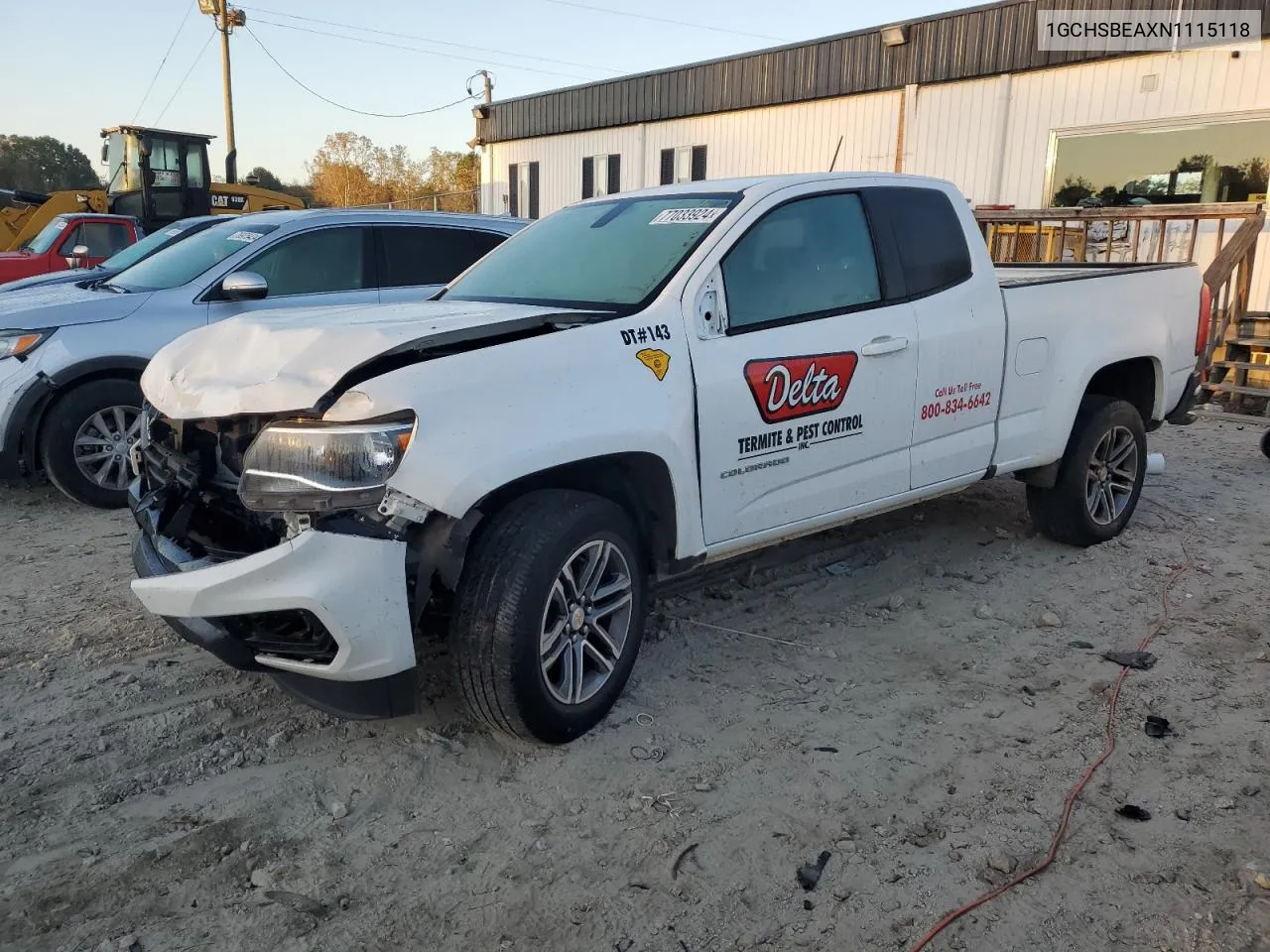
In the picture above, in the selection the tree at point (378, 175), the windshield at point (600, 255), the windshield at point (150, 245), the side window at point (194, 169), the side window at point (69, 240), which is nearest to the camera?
the windshield at point (600, 255)

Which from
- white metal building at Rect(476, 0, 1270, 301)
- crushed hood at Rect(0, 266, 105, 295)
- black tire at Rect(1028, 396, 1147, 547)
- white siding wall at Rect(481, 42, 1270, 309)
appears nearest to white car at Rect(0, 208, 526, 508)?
crushed hood at Rect(0, 266, 105, 295)

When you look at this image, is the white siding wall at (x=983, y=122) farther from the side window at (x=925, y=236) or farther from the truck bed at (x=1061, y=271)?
the side window at (x=925, y=236)

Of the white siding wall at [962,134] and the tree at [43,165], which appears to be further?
the tree at [43,165]

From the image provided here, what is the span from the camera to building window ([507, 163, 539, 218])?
2533 centimetres

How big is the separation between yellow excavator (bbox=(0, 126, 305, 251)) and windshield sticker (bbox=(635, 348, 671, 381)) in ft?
54.1

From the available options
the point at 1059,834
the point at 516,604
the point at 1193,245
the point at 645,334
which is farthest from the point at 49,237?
the point at 1059,834

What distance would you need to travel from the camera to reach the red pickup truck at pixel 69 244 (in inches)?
487

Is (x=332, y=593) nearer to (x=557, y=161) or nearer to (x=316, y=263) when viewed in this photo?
(x=316, y=263)

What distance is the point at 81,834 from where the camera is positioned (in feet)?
9.27

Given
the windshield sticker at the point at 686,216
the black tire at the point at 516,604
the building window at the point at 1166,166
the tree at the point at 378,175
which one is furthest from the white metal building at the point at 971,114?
the tree at the point at 378,175

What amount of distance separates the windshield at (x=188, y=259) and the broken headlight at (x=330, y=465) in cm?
417

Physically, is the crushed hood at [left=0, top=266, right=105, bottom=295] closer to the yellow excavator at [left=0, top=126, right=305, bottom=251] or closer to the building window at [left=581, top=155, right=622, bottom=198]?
the yellow excavator at [left=0, top=126, right=305, bottom=251]

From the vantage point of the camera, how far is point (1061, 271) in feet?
20.6

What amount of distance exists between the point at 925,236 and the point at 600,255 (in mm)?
1559
